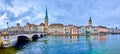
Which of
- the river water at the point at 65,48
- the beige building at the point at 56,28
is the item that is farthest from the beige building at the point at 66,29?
the river water at the point at 65,48

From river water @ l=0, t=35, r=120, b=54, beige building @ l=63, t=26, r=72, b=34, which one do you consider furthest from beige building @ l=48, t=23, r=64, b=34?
river water @ l=0, t=35, r=120, b=54

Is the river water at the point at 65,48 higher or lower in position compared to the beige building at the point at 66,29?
lower

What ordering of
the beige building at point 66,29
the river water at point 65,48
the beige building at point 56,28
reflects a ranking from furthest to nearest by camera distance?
1. the beige building at point 66,29
2. the beige building at point 56,28
3. the river water at point 65,48

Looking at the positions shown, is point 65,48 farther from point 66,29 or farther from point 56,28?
point 66,29

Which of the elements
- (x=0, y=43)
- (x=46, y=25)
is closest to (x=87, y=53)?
(x=0, y=43)

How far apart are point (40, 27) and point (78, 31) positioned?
2239 centimetres

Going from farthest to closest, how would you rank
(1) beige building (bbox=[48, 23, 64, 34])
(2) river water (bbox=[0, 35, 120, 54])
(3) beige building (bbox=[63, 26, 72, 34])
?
1. (3) beige building (bbox=[63, 26, 72, 34])
2. (1) beige building (bbox=[48, 23, 64, 34])
3. (2) river water (bbox=[0, 35, 120, 54])

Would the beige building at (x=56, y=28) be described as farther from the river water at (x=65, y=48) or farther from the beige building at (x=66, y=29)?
the river water at (x=65, y=48)

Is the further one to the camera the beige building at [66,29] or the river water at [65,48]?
the beige building at [66,29]

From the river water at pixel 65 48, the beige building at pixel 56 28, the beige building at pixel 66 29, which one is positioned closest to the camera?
the river water at pixel 65 48

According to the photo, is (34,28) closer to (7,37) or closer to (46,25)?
(46,25)

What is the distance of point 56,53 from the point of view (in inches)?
1136

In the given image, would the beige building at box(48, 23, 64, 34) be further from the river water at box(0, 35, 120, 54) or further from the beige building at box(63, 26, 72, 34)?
the river water at box(0, 35, 120, 54)

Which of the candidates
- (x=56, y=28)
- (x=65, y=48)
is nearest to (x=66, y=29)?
(x=56, y=28)
